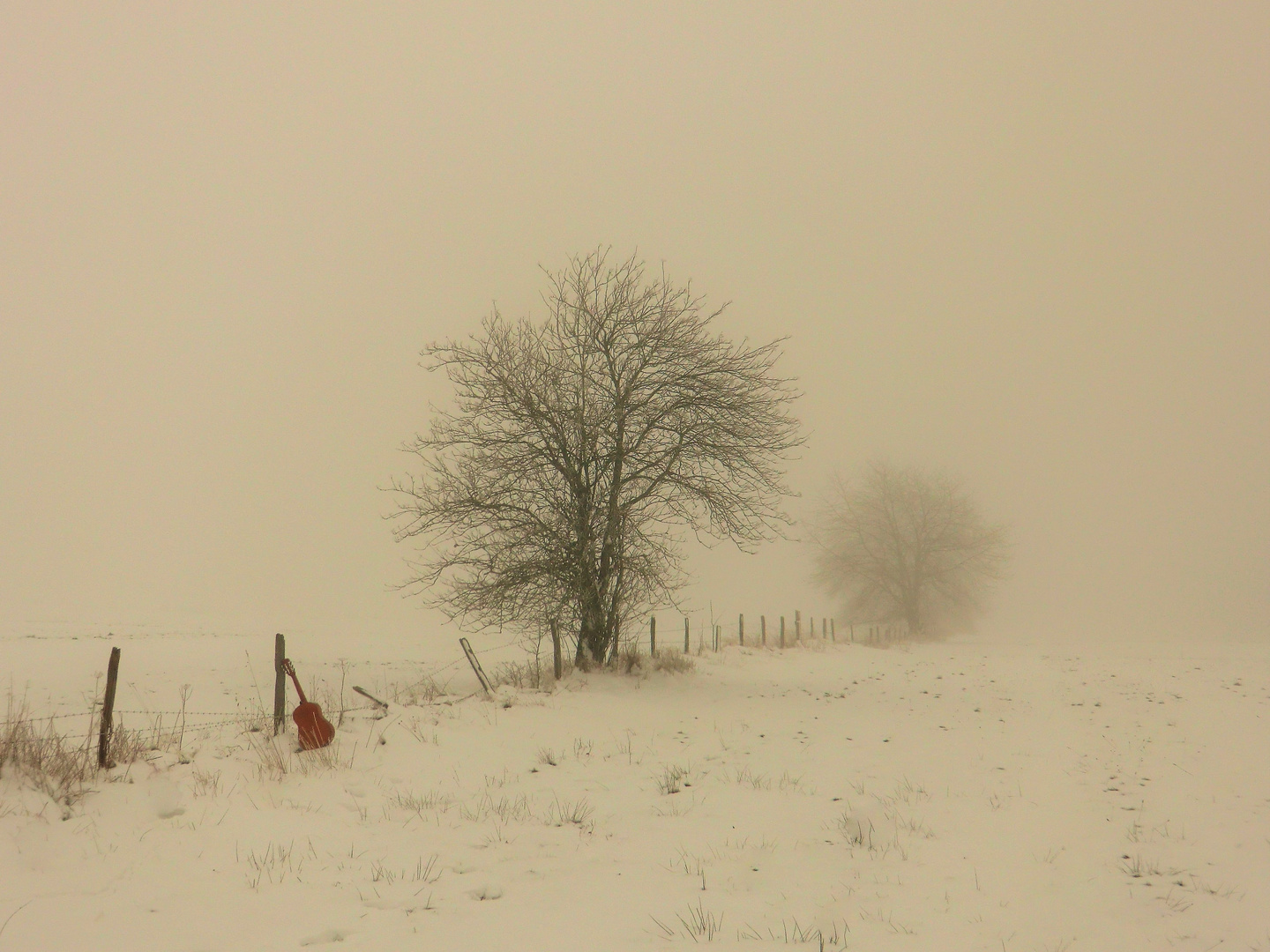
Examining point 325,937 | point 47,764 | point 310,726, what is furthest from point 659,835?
point 47,764

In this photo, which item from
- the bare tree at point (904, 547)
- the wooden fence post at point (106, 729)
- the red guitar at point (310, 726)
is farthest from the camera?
the bare tree at point (904, 547)

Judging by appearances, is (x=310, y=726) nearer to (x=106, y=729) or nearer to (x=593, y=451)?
(x=106, y=729)

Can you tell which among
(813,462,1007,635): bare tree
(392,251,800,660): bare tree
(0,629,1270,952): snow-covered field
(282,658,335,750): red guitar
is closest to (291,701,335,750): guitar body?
(282,658,335,750): red guitar

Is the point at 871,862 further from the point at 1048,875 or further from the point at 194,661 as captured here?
the point at 194,661

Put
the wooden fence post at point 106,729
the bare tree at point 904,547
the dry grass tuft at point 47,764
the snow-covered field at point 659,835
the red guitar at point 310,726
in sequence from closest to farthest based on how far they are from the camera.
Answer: the snow-covered field at point 659,835 → the dry grass tuft at point 47,764 → the wooden fence post at point 106,729 → the red guitar at point 310,726 → the bare tree at point 904,547

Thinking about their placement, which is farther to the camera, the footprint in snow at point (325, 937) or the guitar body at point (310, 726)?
the guitar body at point (310, 726)

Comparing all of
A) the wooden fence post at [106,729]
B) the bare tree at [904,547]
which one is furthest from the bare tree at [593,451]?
the bare tree at [904,547]

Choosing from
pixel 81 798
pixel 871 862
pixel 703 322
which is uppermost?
pixel 703 322

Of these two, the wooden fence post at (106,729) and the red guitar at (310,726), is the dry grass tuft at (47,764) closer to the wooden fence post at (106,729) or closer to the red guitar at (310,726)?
the wooden fence post at (106,729)

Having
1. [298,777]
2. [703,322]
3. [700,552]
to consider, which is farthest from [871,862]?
[700,552]

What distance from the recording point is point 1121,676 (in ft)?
60.7

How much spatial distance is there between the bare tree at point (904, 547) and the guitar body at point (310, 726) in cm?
3373

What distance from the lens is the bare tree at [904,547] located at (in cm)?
4012

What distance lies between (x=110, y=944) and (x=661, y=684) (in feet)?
36.9
